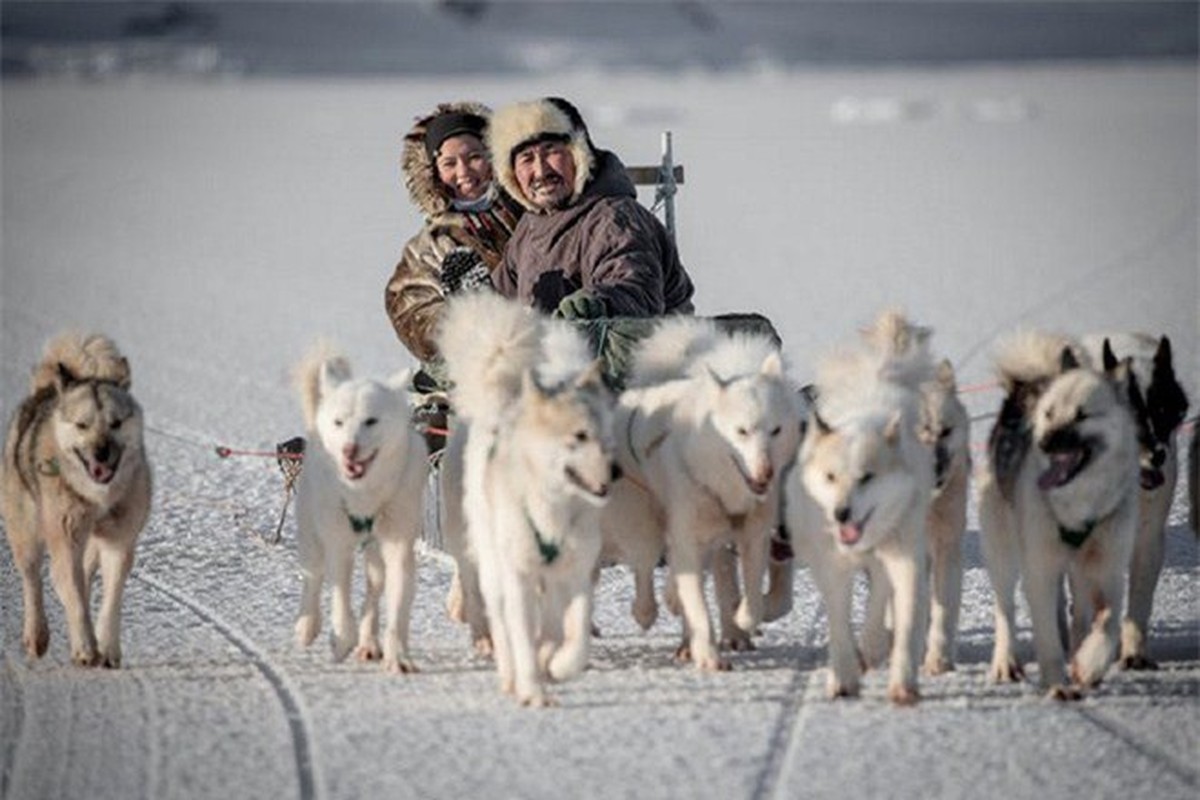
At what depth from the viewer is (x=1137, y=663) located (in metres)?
6.18

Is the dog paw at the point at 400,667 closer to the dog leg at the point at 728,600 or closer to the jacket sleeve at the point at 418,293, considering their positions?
the dog leg at the point at 728,600

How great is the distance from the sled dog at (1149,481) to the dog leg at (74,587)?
2.51m

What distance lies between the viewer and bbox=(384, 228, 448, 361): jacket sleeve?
7.92 metres

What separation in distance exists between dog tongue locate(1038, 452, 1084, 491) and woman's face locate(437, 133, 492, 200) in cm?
285

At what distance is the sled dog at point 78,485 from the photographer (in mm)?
6305

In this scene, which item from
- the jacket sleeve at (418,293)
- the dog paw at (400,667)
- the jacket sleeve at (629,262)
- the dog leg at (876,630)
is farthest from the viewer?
the jacket sleeve at (418,293)

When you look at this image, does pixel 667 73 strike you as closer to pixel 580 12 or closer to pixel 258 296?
pixel 580 12

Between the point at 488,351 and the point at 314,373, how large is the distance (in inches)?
19.1

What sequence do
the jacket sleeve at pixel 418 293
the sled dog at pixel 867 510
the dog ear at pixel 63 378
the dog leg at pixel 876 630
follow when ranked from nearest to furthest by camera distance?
the sled dog at pixel 867 510
the dog leg at pixel 876 630
the dog ear at pixel 63 378
the jacket sleeve at pixel 418 293

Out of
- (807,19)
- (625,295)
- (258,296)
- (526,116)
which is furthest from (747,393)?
(807,19)

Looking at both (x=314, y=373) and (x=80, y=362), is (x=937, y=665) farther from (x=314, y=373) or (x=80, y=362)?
(x=80, y=362)

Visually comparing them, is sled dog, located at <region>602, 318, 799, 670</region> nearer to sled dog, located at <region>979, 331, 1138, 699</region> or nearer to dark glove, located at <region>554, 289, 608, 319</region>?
dark glove, located at <region>554, 289, 608, 319</region>

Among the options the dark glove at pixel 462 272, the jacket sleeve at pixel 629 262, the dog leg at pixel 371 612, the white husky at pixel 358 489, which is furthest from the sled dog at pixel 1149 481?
the dark glove at pixel 462 272

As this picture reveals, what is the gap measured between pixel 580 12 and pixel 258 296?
67787mm
